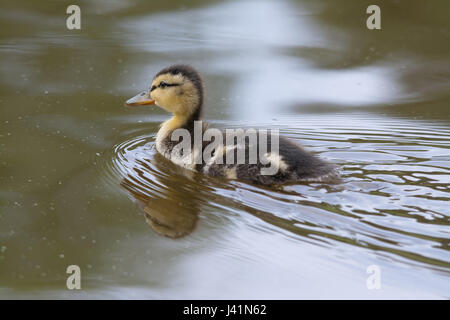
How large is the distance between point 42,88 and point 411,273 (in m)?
2.78

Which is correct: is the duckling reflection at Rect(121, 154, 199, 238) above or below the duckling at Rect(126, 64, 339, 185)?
below

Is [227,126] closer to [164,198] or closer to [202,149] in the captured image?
[202,149]

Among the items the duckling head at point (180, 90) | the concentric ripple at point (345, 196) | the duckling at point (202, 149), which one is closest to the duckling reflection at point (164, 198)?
the concentric ripple at point (345, 196)

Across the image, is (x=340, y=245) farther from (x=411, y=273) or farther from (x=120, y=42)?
(x=120, y=42)

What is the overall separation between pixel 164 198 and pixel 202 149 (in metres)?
0.48

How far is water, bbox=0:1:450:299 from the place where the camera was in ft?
8.95

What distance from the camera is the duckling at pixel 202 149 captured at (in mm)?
3518

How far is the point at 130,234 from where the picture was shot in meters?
3.03

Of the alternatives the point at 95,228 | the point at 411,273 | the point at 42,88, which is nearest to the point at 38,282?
the point at 95,228

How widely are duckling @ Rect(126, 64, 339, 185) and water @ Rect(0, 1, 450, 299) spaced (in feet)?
0.22

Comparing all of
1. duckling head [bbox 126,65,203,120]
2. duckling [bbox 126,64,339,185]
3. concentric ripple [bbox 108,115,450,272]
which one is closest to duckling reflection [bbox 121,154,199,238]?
concentric ripple [bbox 108,115,450,272]

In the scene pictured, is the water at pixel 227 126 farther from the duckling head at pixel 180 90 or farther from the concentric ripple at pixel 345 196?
the duckling head at pixel 180 90

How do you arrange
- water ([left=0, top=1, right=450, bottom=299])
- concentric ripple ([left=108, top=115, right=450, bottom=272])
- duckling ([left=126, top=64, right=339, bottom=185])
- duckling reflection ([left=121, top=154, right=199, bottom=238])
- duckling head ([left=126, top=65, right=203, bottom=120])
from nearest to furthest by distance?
water ([left=0, top=1, right=450, bottom=299])
concentric ripple ([left=108, top=115, right=450, bottom=272])
duckling reflection ([left=121, top=154, right=199, bottom=238])
duckling ([left=126, top=64, right=339, bottom=185])
duckling head ([left=126, top=65, right=203, bottom=120])

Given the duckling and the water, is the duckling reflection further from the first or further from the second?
the duckling
